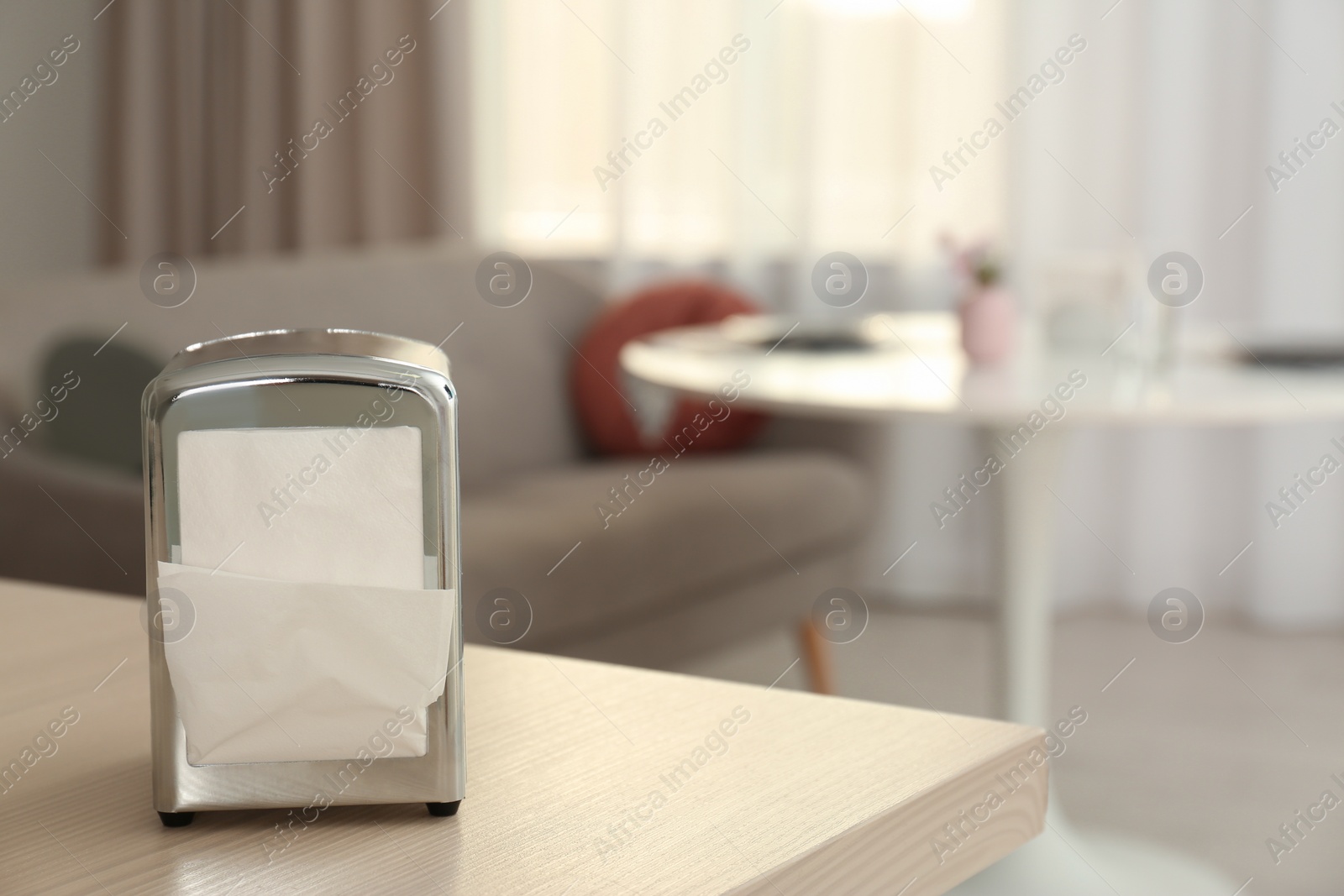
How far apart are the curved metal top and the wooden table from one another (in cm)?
13

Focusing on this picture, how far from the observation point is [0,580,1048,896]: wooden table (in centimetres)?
37

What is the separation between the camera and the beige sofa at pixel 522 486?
1899 mm

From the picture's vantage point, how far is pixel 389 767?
1.30 feet

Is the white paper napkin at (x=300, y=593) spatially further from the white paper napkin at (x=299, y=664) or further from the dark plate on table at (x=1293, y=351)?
the dark plate on table at (x=1293, y=351)

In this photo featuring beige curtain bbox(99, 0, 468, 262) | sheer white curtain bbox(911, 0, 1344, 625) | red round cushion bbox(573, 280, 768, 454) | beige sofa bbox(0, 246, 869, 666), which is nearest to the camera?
beige sofa bbox(0, 246, 869, 666)

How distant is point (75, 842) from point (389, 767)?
9 cm

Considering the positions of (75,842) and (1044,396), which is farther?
(1044,396)

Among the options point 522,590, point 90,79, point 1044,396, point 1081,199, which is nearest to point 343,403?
point 1044,396

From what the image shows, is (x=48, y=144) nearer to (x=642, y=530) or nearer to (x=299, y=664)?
(x=642, y=530)

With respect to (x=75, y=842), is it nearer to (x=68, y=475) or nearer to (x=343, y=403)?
(x=343, y=403)

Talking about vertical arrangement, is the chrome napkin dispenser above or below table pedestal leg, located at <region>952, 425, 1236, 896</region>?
above

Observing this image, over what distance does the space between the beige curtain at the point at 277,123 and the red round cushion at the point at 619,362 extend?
3.90 feet

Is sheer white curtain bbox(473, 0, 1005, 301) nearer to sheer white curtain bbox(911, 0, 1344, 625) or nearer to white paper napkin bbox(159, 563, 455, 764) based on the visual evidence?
sheer white curtain bbox(911, 0, 1344, 625)

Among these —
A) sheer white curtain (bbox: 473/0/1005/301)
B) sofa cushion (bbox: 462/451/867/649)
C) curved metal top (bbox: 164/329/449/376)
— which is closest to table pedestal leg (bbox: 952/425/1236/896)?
sofa cushion (bbox: 462/451/867/649)
